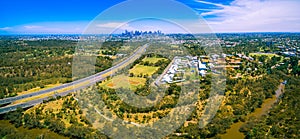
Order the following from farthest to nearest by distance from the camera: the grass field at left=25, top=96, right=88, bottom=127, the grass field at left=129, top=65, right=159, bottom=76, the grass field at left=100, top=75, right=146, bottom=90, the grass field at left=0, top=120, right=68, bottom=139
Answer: the grass field at left=129, top=65, right=159, bottom=76, the grass field at left=100, top=75, right=146, bottom=90, the grass field at left=25, top=96, right=88, bottom=127, the grass field at left=0, top=120, right=68, bottom=139

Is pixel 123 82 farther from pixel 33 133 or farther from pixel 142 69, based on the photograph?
pixel 33 133

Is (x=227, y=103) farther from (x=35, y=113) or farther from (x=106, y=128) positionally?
(x=35, y=113)

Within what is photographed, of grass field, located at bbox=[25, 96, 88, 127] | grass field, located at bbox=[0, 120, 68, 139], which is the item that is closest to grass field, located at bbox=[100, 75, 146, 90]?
grass field, located at bbox=[25, 96, 88, 127]

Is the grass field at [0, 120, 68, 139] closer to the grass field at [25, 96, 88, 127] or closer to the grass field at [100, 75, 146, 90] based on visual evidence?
the grass field at [25, 96, 88, 127]

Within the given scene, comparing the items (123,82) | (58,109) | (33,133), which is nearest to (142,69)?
(123,82)

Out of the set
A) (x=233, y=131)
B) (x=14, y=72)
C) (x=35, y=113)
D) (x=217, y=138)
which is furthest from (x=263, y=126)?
(x=14, y=72)

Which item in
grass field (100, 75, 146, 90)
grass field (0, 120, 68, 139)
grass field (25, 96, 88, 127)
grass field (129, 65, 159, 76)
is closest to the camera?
grass field (0, 120, 68, 139)

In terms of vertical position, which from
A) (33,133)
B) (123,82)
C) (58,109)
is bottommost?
(33,133)

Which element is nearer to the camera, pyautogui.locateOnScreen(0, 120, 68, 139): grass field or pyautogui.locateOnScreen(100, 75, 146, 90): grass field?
pyautogui.locateOnScreen(0, 120, 68, 139): grass field
